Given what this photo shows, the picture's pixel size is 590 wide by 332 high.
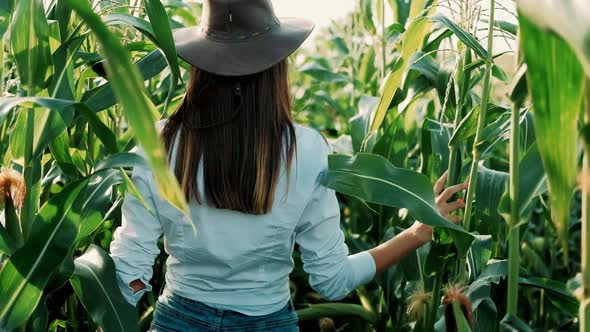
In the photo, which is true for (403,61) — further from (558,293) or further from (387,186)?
(558,293)

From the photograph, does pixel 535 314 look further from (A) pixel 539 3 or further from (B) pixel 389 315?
(A) pixel 539 3

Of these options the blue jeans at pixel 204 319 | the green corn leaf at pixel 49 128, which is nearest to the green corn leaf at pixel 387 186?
the blue jeans at pixel 204 319

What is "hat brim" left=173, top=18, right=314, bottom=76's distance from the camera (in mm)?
1991

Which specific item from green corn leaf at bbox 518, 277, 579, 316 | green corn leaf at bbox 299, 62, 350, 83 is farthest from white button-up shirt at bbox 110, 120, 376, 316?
green corn leaf at bbox 299, 62, 350, 83

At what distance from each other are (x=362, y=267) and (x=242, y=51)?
582 millimetres

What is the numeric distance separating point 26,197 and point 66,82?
0.28 metres

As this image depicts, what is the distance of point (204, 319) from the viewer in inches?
84.6

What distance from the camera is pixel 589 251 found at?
127 cm

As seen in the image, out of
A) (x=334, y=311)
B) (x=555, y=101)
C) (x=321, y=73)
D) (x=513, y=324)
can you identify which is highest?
(x=555, y=101)

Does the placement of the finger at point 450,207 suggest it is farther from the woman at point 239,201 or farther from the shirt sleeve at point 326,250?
the shirt sleeve at point 326,250

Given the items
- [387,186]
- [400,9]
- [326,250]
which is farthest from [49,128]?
[400,9]

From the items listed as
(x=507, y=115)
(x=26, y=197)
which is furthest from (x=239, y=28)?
(x=507, y=115)

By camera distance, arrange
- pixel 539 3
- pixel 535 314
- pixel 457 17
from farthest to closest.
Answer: pixel 535 314 < pixel 457 17 < pixel 539 3

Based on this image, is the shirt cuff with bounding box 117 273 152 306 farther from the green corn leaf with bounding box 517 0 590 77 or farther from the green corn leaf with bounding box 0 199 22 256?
the green corn leaf with bounding box 517 0 590 77
